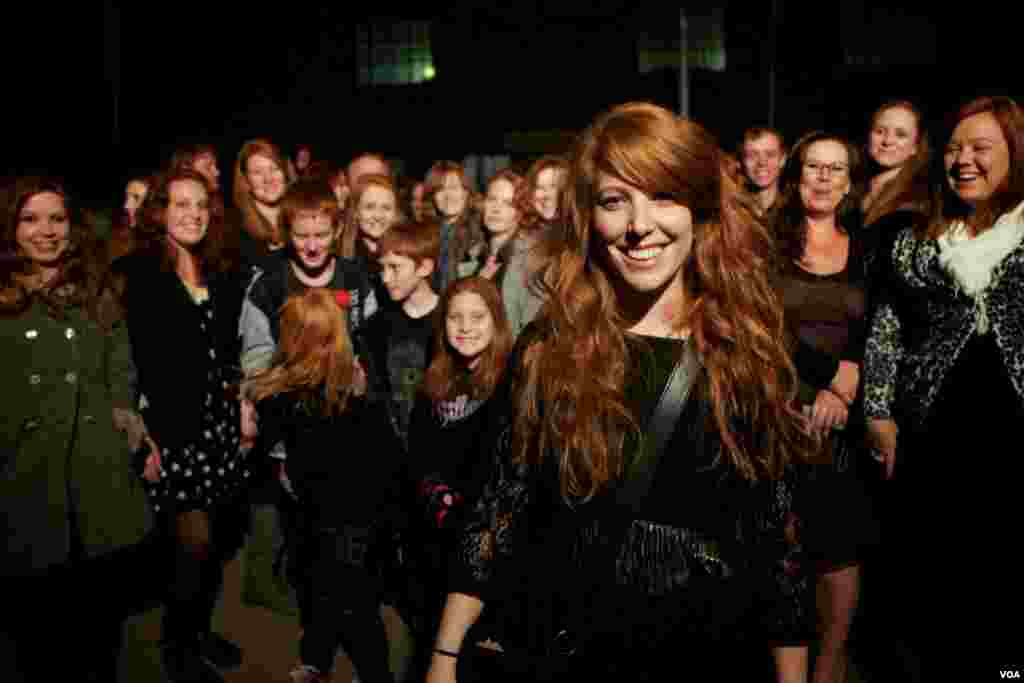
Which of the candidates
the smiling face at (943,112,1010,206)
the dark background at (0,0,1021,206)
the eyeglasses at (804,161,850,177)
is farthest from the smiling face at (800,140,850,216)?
the dark background at (0,0,1021,206)

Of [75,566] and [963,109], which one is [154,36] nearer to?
[75,566]

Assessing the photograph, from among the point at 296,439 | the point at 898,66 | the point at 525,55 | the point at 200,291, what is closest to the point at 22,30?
the point at 525,55

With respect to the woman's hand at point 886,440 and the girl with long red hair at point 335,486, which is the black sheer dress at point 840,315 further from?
the girl with long red hair at point 335,486

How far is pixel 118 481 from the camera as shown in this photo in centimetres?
393

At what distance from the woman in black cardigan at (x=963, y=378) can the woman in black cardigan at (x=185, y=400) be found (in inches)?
120

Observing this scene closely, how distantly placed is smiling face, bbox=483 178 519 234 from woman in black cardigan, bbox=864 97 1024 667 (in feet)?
8.41

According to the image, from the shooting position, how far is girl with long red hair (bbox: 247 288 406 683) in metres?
3.77

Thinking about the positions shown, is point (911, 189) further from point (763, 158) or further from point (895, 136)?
point (763, 158)

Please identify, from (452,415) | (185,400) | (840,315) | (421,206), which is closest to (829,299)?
(840,315)

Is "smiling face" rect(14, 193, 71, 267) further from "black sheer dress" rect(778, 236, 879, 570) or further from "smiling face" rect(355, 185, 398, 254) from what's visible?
"black sheer dress" rect(778, 236, 879, 570)

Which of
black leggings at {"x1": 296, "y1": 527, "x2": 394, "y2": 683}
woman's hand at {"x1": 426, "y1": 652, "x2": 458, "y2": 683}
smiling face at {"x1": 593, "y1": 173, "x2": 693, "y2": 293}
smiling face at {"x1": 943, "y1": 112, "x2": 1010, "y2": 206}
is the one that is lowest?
black leggings at {"x1": 296, "y1": 527, "x2": 394, "y2": 683}

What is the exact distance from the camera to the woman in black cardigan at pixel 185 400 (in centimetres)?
412

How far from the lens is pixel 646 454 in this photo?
1763 mm

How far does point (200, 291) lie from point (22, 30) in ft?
46.0
